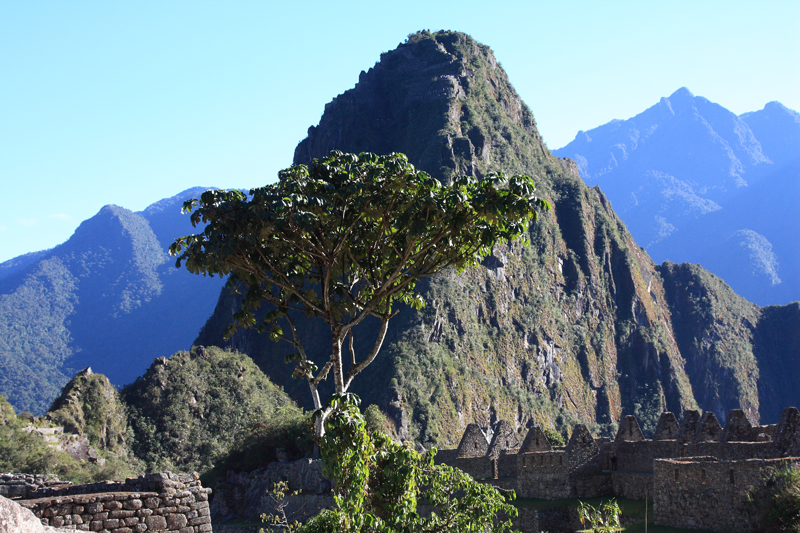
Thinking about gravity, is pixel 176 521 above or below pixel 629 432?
below

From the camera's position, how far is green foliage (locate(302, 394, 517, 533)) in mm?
11555

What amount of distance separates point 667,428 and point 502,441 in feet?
37.3

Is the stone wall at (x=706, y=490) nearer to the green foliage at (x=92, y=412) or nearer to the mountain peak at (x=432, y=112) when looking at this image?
the green foliage at (x=92, y=412)

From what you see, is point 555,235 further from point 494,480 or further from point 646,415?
→ point 494,480

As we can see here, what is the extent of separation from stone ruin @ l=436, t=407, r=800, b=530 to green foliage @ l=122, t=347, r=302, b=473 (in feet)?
131

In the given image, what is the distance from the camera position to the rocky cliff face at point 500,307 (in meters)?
116

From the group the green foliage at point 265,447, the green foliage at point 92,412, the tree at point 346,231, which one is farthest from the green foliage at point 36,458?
the tree at point 346,231

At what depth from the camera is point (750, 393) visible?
178750 millimetres

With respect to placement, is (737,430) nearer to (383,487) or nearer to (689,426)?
(689,426)

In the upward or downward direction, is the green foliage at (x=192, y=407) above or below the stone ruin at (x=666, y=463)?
above

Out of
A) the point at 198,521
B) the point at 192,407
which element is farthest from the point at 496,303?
the point at 198,521

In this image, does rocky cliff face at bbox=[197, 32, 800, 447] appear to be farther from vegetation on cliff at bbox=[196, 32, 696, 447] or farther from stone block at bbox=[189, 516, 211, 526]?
stone block at bbox=[189, 516, 211, 526]

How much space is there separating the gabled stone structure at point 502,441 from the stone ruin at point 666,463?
0.15 meters

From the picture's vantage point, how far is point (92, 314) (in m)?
175
